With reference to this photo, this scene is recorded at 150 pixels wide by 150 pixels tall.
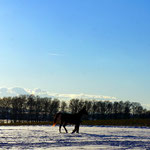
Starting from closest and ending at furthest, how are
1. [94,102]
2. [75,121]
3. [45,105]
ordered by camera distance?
[75,121], [45,105], [94,102]

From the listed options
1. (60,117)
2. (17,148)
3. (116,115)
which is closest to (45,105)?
(116,115)

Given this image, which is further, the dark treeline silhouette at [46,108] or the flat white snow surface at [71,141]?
the dark treeline silhouette at [46,108]

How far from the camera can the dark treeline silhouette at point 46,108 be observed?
315 feet

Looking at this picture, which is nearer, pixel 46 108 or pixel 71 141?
pixel 71 141

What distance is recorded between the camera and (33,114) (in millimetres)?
99625

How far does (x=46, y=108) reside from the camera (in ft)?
336

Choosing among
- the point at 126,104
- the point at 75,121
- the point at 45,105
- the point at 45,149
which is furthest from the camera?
the point at 126,104

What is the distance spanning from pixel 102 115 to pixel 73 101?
15.5 m

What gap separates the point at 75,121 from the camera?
20.5 m

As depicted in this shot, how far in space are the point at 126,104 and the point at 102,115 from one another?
1865cm

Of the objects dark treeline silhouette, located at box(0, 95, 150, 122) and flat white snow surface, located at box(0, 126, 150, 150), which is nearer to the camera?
flat white snow surface, located at box(0, 126, 150, 150)

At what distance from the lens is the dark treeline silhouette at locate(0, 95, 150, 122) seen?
315 ft

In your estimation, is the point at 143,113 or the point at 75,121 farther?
the point at 143,113

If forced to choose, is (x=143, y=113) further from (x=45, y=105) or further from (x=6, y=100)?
(x=6, y=100)
